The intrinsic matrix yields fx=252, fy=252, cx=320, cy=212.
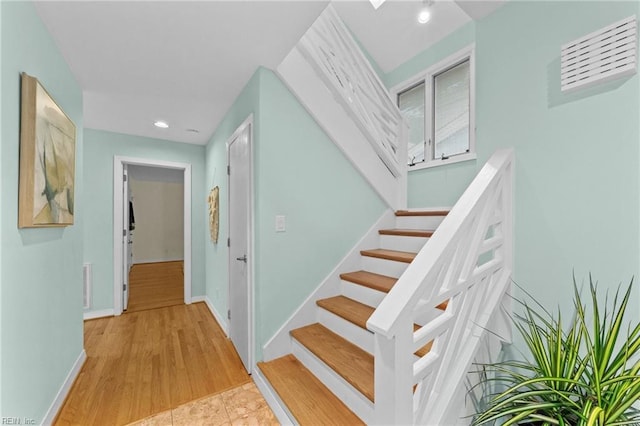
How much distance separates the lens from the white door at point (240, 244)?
2.05 metres

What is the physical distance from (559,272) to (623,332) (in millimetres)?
283

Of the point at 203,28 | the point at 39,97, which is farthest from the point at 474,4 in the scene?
the point at 39,97

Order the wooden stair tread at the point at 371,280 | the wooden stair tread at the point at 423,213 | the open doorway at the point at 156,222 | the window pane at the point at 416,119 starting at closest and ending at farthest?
the wooden stair tread at the point at 371,280 < the wooden stair tread at the point at 423,213 < the window pane at the point at 416,119 < the open doorway at the point at 156,222

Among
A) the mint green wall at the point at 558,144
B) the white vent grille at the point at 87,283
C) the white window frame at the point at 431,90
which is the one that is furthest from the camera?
the white vent grille at the point at 87,283

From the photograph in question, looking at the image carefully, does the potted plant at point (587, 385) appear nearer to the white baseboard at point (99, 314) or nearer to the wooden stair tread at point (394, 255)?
the wooden stair tread at point (394, 255)

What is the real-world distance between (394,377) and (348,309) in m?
1.06

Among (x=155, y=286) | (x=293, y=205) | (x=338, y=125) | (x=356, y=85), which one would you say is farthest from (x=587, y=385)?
(x=155, y=286)

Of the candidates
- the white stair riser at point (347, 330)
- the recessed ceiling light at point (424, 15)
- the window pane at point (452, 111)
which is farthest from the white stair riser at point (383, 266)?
the recessed ceiling light at point (424, 15)

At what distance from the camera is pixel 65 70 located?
1.81m

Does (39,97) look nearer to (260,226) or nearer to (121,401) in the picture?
(260,226)

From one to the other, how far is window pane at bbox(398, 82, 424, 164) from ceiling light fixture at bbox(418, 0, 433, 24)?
0.67m

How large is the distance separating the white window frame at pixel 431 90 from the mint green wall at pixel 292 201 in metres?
1.17

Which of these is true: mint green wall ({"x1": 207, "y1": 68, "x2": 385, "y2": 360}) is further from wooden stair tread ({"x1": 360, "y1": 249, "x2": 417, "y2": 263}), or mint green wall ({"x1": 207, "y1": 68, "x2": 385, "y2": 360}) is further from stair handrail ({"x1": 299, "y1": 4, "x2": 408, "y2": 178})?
stair handrail ({"x1": 299, "y1": 4, "x2": 408, "y2": 178})

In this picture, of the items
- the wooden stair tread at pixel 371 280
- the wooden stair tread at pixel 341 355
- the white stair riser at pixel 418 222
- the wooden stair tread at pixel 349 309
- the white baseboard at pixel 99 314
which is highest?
the white stair riser at pixel 418 222
